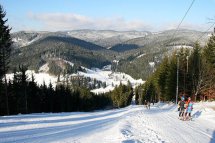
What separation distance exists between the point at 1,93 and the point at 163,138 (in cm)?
3377

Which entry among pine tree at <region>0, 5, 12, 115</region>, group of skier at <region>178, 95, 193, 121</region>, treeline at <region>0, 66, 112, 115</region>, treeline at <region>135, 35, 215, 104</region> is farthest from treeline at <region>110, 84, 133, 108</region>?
group of skier at <region>178, 95, 193, 121</region>

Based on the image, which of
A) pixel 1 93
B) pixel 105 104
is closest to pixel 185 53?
pixel 1 93

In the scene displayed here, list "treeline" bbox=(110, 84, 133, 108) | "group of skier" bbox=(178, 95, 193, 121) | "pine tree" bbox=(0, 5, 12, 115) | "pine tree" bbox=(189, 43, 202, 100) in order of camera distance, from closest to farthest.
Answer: "group of skier" bbox=(178, 95, 193, 121) → "pine tree" bbox=(0, 5, 12, 115) → "pine tree" bbox=(189, 43, 202, 100) → "treeline" bbox=(110, 84, 133, 108)

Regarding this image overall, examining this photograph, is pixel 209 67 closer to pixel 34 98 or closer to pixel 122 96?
pixel 34 98

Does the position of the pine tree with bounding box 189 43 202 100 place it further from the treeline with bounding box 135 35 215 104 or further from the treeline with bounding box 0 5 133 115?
the treeline with bounding box 0 5 133 115

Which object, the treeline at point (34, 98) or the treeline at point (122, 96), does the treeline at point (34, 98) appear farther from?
the treeline at point (122, 96)

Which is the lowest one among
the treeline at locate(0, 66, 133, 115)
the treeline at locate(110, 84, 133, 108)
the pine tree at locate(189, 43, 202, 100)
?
the treeline at locate(110, 84, 133, 108)

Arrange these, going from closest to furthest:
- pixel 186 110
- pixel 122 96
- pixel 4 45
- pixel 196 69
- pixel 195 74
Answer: pixel 186 110
pixel 4 45
pixel 196 69
pixel 195 74
pixel 122 96

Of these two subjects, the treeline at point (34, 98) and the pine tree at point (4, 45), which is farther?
the treeline at point (34, 98)

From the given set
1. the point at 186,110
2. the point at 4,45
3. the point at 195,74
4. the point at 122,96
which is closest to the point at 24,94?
the point at 4,45

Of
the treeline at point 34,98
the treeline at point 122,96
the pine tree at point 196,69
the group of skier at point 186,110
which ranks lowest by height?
the treeline at point 122,96

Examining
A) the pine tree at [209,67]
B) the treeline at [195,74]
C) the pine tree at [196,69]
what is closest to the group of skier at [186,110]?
the treeline at [195,74]

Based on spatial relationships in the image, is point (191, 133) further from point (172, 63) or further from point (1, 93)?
point (172, 63)

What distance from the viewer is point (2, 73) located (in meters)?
39.7
